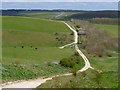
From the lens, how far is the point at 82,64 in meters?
43.9

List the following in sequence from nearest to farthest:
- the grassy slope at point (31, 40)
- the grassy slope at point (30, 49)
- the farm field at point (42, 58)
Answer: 1. the farm field at point (42, 58)
2. the grassy slope at point (30, 49)
3. the grassy slope at point (31, 40)

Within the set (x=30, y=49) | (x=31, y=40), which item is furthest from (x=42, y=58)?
(x=31, y=40)

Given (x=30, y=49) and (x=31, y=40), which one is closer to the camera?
(x=30, y=49)

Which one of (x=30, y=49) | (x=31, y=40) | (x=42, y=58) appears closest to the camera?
(x=42, y=58)

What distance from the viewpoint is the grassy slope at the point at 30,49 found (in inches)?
1351

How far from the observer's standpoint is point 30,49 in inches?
2239

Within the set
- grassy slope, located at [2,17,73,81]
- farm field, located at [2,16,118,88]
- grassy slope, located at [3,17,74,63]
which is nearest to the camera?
farm field, located at [2,16,118,88]

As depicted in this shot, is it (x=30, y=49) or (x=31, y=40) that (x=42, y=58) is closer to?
(x=30, y=49)

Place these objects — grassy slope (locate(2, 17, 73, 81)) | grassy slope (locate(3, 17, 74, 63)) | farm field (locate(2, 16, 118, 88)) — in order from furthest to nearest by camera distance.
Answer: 1. grassy slope (locate(3, 17, 74, 63))
2. grassy slope (locate(2, 17, 73, 81))
3. farm field (locate(2, 16, 118, 88))

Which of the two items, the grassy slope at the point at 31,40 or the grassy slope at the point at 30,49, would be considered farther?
the grassy slope at the point at 31,40

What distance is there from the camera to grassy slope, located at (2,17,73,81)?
34.3 m

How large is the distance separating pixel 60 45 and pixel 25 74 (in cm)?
3431

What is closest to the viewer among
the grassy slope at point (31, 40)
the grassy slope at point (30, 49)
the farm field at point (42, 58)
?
the farm field at point (42, 58)

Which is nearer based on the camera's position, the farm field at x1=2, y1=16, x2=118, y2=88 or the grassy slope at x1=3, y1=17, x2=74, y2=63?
the farm field at x1=2, y1=16, x2=118, y2=88
